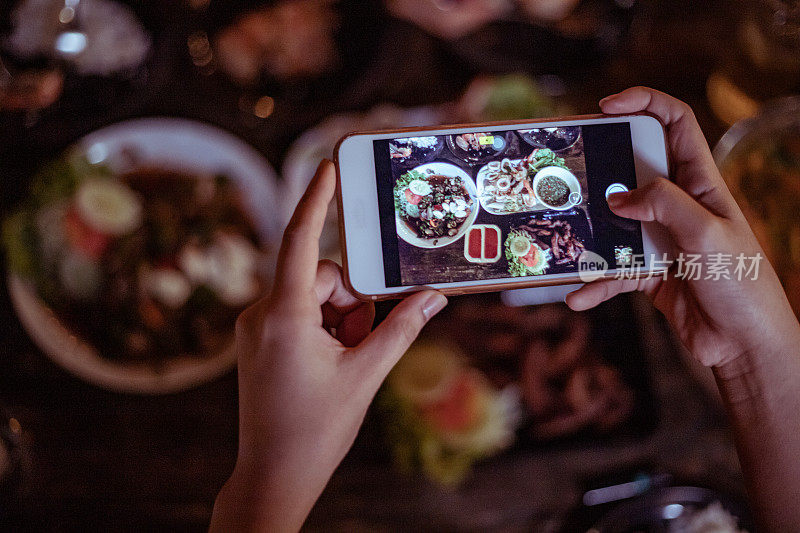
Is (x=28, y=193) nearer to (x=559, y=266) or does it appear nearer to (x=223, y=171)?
(x=223, y=171)

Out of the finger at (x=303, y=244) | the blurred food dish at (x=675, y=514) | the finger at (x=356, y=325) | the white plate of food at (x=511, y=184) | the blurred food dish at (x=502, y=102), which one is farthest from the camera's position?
the blurred food dish at (x=502, y=102)

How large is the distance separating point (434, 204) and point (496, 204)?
118mm

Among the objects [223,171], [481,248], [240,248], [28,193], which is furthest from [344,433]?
[28,193]

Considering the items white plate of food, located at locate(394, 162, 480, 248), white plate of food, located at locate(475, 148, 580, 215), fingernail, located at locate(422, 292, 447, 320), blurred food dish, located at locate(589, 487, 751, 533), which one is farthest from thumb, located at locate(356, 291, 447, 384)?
blurred food dish, located at locate(589, 487, 751, 533)

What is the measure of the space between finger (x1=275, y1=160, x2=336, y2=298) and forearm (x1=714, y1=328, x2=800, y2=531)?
0.90 m

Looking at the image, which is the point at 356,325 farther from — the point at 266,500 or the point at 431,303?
the point at 266,500

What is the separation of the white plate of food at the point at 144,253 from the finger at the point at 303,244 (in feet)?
1.83

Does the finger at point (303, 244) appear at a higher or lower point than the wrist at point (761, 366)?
higher

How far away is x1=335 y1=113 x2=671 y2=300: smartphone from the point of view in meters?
0.97

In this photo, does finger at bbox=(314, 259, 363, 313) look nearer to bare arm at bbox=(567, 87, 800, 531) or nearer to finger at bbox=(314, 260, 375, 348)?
finger at bbox=(314, 260, 375, 348)

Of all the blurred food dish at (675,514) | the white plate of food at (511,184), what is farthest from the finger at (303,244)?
the blurred food dish at (675,514)

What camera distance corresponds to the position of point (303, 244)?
2.92 ft

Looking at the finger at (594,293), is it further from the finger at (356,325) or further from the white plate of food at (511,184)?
the finger at (356,325)

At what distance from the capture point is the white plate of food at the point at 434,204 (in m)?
0.98
